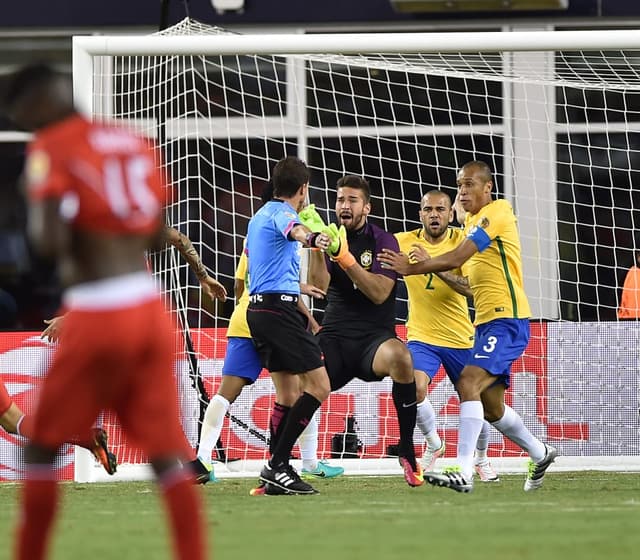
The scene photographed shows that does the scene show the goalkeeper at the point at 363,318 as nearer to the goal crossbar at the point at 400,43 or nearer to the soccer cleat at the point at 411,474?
the soccer cleat at the point at 411,474

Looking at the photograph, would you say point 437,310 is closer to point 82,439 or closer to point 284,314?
point 284,314

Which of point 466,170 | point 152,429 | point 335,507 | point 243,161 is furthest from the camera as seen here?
point 243,161

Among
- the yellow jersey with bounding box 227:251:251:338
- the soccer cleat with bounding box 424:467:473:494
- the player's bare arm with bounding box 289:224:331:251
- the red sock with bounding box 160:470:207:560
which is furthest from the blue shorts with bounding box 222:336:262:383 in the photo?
the red sock with bounding box 160:470:207:560

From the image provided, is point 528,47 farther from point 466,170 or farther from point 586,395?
point 586,395

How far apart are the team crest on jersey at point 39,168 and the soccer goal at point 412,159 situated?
5.92 metres

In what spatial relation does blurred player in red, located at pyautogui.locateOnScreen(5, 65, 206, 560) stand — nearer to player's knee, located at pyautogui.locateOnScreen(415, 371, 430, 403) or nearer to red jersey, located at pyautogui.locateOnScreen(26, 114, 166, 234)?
red jersey, located at pyautogui.locateOnScreen(26, 114, 166, 234)

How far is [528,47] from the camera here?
33.9 feet

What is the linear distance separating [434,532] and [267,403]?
5.23 m

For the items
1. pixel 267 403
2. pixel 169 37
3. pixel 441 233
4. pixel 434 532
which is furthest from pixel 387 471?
pixel 434 532

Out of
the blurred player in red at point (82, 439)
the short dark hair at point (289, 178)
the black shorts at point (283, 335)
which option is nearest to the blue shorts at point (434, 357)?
the black shorts at point (283, 335)

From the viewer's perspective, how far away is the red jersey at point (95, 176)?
4.23 metres

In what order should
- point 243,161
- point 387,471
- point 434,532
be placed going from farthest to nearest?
point 243,161 → point 387,471 → point 434,532

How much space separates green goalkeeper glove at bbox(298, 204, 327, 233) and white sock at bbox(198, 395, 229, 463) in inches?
65.1

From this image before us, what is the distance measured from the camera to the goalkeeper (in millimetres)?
9203
